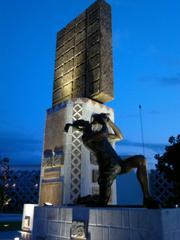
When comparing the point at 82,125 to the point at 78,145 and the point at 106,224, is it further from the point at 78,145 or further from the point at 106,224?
the point at 78,145

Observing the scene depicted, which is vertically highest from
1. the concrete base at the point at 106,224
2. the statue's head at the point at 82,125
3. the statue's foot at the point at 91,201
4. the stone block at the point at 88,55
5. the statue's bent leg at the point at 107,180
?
the stone block at the point at 88,55

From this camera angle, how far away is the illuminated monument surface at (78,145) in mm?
3074

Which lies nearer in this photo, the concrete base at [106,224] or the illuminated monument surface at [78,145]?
the concrete base at [106,224]

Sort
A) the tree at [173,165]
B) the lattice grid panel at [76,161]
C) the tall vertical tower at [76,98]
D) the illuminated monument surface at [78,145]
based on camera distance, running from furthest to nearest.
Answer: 1. the tree at [173,165]
2. the tall vertical tower at [76,98]
3. the lattice grid panel at [76,161]
4. the illuminated monument surface at [78,145]

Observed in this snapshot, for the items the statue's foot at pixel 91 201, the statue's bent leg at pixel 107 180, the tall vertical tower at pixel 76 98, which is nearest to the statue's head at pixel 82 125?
the statue's bent leg at pixel 107 180

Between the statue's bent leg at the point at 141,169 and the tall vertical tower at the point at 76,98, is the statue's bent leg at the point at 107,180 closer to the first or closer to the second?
the statue's bent leg at the point at 141,169

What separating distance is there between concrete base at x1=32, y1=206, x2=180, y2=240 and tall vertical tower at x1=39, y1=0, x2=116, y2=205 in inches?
128

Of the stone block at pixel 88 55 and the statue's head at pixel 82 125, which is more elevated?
the stone block at pixel 88 55

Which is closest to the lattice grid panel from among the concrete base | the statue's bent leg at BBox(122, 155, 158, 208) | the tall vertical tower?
the tall vertical tower

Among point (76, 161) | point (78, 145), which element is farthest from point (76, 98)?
point (76, 161)

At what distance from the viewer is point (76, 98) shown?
8242mm

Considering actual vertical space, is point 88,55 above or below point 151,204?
above

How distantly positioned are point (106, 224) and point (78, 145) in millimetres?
4731

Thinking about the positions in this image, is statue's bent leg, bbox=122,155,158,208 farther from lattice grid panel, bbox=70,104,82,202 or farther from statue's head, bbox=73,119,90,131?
lattice grid panel, bbox=70,104,82,202
